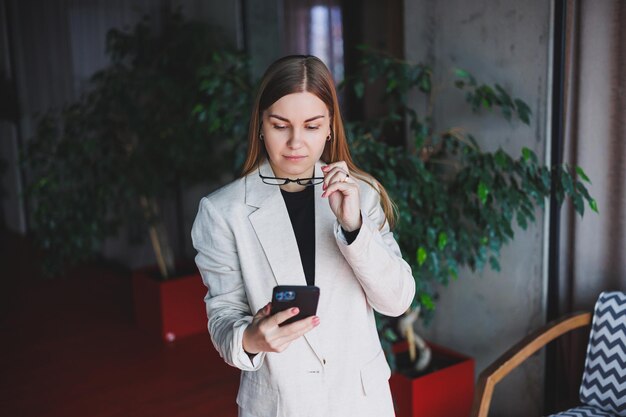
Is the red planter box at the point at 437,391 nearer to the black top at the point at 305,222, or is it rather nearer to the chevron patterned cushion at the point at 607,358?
the chevron patterned cushion at the point at 607,358

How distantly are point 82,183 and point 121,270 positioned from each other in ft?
7.03

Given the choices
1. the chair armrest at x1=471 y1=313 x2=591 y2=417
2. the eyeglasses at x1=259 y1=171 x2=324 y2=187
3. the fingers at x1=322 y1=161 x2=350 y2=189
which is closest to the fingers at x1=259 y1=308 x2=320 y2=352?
the fingers at x1=322 y1=161 x2=350 y2=189

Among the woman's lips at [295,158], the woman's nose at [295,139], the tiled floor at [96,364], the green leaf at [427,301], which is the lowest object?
the tiled floor at [96,364]

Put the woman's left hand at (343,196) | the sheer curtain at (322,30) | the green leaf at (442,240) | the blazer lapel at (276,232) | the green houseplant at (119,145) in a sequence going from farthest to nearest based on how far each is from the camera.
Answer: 1. the sheer curtain at (322,30)
2. the green houseplant at (119,145)
3. the green leaf at (442,240)
4. the blazer lapel at (276,232)
5. the woman's left hand at (343,196)

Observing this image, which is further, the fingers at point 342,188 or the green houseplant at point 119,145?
the green houseplant at point 119,145

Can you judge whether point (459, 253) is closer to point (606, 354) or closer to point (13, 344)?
point (606, 354)

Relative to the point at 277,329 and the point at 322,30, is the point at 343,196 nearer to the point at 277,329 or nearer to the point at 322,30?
the point at 277,329

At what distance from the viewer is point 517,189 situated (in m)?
2.47

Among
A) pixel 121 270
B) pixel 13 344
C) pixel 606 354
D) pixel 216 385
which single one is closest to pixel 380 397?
pixel 606 354

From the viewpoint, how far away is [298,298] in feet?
3.85

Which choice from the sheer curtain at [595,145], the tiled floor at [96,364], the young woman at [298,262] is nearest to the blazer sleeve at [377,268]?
the young woman at [298,262]

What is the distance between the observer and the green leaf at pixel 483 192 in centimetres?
237

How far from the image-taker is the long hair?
1361 millimetres

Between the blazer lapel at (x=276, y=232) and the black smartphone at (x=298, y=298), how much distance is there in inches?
8.1
